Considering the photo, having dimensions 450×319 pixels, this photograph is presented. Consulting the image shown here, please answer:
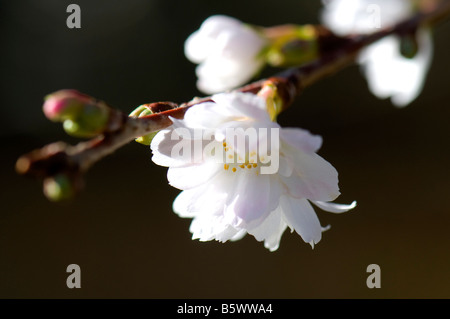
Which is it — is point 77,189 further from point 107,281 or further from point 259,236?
point 107,281

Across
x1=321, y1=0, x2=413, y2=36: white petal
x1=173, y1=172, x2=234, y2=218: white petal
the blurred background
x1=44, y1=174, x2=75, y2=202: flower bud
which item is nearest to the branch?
x1=44, y1=174, x2=75, y2=202: flower bud

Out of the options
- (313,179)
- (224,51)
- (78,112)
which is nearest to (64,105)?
(78,112)

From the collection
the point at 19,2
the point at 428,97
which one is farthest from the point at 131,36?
the point at 428,97

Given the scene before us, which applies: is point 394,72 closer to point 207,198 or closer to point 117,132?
point 207,198

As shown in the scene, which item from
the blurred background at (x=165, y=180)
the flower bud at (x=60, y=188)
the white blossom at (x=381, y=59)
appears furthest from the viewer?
the blurred background at (x=165, y=180)

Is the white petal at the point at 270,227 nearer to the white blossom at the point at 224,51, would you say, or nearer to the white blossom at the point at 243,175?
the white blossom at the point at 243,175

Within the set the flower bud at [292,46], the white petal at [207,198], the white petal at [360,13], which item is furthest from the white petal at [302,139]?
the white petal at [360,13]

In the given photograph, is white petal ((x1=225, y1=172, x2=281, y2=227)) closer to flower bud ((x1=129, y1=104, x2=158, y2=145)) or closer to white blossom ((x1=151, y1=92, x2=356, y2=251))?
white blossom ((x1=151, y1=92, x2=356, y2=251))
